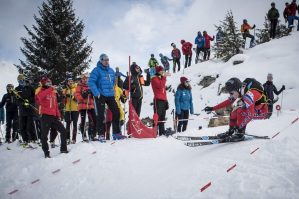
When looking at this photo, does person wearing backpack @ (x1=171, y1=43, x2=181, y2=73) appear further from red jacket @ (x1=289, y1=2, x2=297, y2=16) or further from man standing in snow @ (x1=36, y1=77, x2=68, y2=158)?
man standing in snow @ (x1=36, y1=77, x2=68, y2=158)

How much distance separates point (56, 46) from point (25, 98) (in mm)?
10981

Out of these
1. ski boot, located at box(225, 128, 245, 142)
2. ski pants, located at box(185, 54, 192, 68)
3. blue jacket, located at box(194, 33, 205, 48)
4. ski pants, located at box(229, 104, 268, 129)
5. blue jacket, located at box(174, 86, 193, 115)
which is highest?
blue jacket, located at box(194, 33, 205, 48)

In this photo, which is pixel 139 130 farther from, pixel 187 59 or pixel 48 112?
pixel 187 59

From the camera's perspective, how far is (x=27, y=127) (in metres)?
9.50

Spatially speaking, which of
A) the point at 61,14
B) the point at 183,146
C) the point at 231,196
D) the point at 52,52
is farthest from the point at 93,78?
the point at 61,14

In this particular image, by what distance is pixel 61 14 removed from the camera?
20.5 meters

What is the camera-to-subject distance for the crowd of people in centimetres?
621

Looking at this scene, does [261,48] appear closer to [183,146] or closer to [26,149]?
[183,146]

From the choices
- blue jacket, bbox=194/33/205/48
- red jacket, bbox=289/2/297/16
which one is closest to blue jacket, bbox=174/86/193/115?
blue jacket, bbox=194/33/205/48

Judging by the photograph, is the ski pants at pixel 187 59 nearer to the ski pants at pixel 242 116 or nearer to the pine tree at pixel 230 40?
the pine tree at pixel 230 40

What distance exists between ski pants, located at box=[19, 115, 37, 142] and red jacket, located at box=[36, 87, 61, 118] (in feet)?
9.19

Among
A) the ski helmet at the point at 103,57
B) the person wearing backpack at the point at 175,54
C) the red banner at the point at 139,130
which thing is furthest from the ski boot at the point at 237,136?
the person wearing backpack at the point at 175,54

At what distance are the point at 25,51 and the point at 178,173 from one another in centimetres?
1869

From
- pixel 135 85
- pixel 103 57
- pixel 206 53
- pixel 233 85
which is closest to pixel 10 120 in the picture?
pixel 135 85
